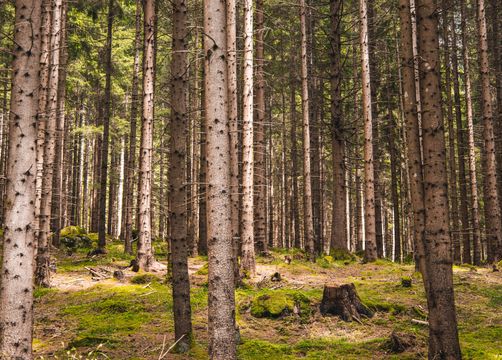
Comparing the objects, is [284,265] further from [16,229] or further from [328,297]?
[16,229]

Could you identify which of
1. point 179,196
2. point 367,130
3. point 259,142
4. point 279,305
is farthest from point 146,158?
point 367,130

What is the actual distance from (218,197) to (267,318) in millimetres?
4460

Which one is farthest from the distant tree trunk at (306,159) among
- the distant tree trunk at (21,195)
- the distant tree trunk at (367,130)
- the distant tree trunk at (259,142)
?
the distant tree trunk at (21,195)

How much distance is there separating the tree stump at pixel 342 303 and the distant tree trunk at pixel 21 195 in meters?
5.73

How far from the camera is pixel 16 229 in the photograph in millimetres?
5402

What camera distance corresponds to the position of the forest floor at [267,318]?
263 inches

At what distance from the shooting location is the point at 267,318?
878cm

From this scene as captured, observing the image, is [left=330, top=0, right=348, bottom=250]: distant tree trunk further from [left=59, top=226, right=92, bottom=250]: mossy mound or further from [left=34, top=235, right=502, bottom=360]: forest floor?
[left=59, top=226, right=92, bottom=250]: mossy mound

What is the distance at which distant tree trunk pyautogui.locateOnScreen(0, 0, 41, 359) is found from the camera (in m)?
5.22

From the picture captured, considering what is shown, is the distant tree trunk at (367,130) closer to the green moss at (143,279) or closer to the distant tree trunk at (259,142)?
the distant tree trunk at (259,142)

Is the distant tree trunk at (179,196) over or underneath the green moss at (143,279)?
over

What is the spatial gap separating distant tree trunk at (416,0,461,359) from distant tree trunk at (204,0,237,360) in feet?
9.00

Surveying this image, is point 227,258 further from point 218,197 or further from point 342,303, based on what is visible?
point 342,303

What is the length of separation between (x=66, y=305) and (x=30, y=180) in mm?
5366
